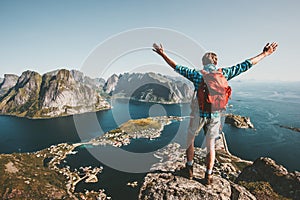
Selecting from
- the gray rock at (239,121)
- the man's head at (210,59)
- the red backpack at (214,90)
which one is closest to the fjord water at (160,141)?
the gray rock at (239,121)

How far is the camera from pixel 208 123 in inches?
252

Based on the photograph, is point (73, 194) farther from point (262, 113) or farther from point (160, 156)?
point (262, 113)

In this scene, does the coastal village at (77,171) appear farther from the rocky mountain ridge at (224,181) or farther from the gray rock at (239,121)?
the gray rock at (239,121)

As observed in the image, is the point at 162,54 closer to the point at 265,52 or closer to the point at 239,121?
the point at 265,52

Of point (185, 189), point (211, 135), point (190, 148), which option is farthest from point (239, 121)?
point (211, 135)

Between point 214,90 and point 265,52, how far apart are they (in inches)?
81.0

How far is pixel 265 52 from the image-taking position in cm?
608

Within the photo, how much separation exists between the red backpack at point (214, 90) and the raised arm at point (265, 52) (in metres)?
1.02

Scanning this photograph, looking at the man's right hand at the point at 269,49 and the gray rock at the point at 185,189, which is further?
the gray rock at the point at 185,189

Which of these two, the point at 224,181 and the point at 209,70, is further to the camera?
the point at 224,181

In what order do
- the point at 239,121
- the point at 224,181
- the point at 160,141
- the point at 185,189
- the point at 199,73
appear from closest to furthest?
the point at 199,73
the point at 185,189
the point at 224,181
the point at 160,141
the point at 239,121

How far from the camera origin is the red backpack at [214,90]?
19.0ft

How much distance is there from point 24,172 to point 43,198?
71.7 ft

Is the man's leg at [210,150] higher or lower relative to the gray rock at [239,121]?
higher
